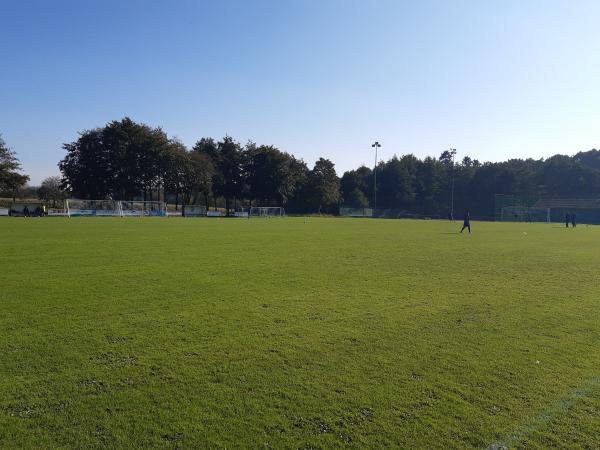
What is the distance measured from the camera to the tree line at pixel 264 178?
6675 cm

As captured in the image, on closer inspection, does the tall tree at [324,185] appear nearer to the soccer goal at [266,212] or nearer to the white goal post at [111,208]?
the soccer goal at [266,212]

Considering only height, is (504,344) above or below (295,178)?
below

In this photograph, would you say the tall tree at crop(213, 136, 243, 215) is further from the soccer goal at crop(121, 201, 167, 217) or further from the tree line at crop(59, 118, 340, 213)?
the soccer goal at crop(121, 201, 167, 217)

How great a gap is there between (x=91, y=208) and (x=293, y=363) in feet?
197

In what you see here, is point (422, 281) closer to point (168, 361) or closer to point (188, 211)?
point (168, 361)

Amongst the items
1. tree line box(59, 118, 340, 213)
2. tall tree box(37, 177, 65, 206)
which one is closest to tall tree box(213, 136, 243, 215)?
tree line box(59, 118, 340, 213)

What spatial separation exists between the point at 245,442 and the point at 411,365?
7.34 feet

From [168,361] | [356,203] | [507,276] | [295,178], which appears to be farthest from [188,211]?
[168,361]

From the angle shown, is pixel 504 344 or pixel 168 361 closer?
pixel 168 361

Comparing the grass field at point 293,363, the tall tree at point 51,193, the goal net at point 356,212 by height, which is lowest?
the grass field at point 293,363

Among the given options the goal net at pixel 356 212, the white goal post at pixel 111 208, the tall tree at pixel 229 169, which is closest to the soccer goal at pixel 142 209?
the white goal post at pixel 111 208

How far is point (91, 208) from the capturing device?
193 ft

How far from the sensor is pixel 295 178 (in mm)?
88688

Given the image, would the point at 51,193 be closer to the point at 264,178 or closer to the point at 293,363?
the point at 264,178
